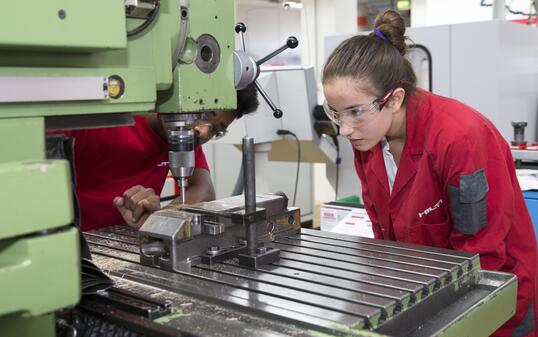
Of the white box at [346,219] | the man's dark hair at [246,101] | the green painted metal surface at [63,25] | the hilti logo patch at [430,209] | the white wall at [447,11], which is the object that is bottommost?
the white box at [346,219]

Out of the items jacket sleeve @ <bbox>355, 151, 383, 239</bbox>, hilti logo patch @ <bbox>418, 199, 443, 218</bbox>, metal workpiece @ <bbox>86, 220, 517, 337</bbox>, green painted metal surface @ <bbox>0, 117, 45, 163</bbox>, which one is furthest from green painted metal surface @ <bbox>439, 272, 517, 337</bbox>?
green painted metal surface @ <bbox>0, 117, 45, 163</bbox>

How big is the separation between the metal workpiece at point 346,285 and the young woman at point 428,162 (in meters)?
0.16

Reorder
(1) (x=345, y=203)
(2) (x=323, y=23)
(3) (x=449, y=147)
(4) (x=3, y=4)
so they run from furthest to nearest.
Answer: (2) (x=323, y=23), (1) (x=345, y=203), (3) (x=449, y=147), (4) (x=3, y=4)

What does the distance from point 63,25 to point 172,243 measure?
1.52 ft

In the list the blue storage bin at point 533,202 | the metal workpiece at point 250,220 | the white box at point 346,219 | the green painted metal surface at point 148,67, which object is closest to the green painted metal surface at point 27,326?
the green painted metal surface at point 148,67

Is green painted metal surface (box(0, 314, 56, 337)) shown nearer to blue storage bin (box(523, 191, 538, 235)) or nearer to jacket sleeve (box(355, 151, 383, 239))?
jacket sleeve (box(355, 151, 383, 239))

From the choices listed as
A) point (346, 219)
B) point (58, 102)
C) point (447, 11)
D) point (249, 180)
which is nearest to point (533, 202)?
point (346, 219)

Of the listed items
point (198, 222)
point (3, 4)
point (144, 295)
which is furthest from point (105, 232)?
point (3, 4)

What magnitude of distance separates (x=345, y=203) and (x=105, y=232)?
3.93 feet

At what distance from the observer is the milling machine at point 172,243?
593 mm

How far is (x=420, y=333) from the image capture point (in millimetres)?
844

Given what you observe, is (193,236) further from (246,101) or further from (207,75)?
(246,101)

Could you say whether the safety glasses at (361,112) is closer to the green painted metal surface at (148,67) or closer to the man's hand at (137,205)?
the green painted metal surface at (148,67)

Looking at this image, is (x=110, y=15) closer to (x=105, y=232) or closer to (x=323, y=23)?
(x=105, y=232)
